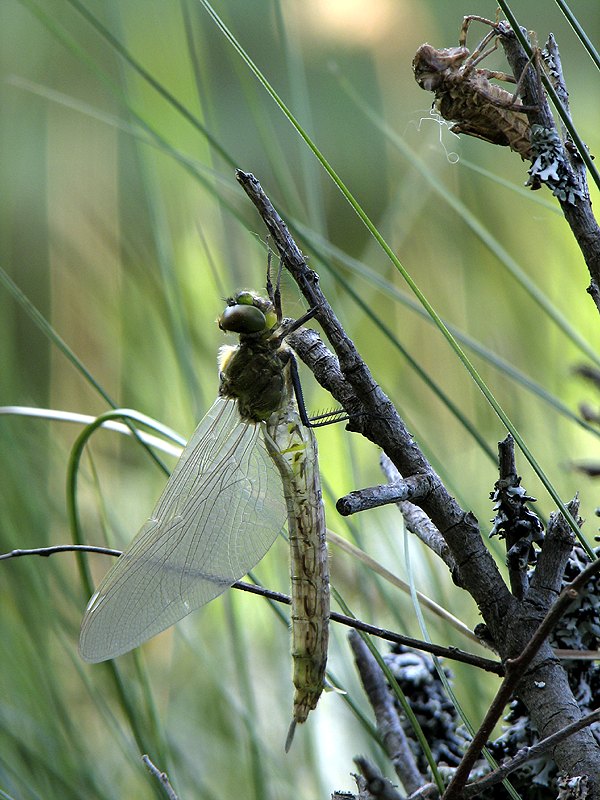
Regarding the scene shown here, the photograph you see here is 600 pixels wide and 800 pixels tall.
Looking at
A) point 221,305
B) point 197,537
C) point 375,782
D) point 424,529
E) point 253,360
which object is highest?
point 221,305

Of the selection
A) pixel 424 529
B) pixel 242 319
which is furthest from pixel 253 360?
pixel 424 529

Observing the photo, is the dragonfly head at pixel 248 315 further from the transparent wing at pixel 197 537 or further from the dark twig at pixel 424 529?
the dark twig at pixel 424 529

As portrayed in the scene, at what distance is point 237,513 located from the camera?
2.44 feet

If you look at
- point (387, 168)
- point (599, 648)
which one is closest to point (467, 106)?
Result: point (599, 648)

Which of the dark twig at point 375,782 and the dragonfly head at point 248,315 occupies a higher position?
the dragonfly head at point 248,315

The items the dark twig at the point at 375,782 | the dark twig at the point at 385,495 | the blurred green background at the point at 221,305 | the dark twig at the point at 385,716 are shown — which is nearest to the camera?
the dark twig at the point at 375,782

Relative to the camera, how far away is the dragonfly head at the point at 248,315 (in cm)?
70

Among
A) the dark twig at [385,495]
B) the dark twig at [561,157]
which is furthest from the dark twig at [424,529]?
the dark twig at [561,157]

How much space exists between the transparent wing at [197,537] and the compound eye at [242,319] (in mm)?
87

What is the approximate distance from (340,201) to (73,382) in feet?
1.97

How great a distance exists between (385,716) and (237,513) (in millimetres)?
257

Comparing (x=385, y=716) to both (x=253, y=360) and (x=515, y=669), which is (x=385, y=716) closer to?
(x=515, y=669)

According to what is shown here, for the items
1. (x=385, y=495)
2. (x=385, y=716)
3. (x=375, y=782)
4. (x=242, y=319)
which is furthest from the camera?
(x=242, y=319)

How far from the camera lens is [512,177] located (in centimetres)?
137
